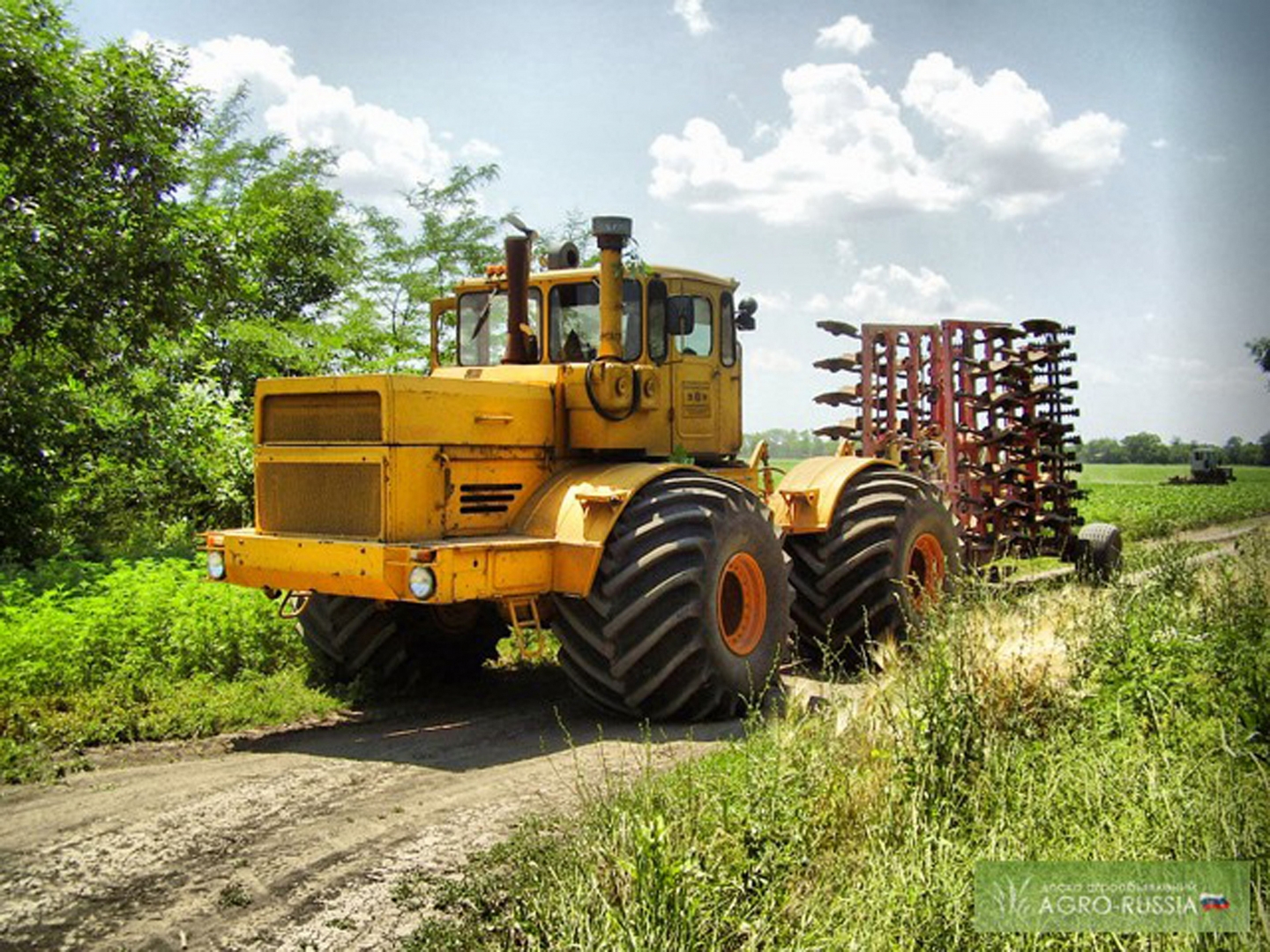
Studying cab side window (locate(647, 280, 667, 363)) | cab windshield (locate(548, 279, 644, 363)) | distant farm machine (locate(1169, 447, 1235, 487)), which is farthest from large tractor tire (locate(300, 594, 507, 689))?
distant farm machine (locate(1169, 447, 1235, 487))

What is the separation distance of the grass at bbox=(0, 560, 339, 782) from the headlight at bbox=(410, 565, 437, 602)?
1867 mm

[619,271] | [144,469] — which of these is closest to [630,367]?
[619,271]

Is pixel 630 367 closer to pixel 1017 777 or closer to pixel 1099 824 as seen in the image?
pixel 1017 777

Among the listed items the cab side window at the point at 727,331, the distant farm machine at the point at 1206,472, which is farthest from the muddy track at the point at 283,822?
the distant farm machine at the point at 1206,472

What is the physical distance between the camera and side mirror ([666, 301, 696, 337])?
855cm

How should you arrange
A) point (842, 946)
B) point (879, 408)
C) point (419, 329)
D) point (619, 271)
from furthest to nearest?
point (419, 329), point (879, 408), point (619, 271), point (842, 946)

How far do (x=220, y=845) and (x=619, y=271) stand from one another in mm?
4625

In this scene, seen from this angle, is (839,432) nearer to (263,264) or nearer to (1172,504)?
(263,264)

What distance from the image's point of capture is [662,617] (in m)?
7.21

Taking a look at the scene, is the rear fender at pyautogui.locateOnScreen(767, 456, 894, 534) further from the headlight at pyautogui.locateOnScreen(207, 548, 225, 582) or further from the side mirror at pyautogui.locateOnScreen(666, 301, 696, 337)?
the headlight at pyautogui.locateOnScreen(207, 548, 225, 582)

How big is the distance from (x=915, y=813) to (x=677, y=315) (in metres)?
4.71

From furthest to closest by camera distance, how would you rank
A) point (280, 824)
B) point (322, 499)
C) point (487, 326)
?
point (487, 326) < point (322, 499) < point (280, 824)

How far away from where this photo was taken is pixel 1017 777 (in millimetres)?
5121

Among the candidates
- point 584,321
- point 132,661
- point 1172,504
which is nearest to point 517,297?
point 584,321
